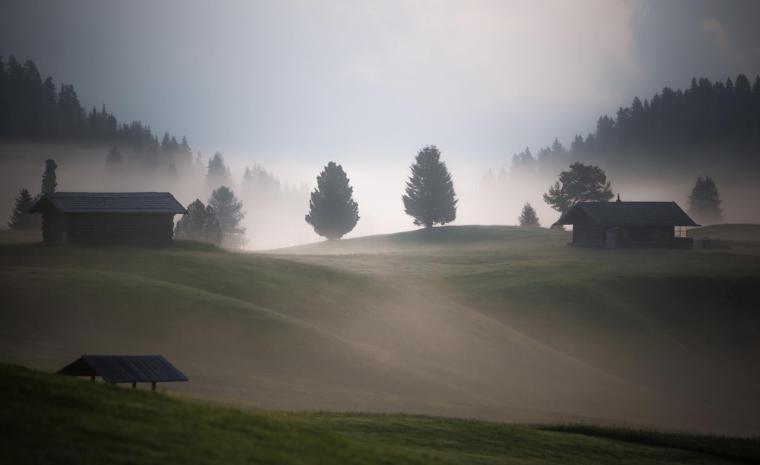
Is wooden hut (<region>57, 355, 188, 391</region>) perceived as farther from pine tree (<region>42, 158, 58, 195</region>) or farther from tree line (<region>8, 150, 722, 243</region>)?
pine tree (<region>42, 158, 58, 195</region>)

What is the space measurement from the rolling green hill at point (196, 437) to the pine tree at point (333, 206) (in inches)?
3909

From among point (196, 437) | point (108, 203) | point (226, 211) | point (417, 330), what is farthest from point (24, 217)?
point (196, 437)

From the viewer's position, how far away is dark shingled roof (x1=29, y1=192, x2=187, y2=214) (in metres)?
64.9

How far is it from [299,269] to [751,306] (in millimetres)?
37278

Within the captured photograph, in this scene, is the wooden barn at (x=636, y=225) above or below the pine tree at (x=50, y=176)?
below

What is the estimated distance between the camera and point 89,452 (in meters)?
13.1

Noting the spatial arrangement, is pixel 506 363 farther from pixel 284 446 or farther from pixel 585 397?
pixel 284 446

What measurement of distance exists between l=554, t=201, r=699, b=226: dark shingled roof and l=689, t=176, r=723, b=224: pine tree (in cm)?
7410

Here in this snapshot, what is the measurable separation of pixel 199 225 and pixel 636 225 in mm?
63943

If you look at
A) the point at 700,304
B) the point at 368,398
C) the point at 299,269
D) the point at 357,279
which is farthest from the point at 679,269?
the point at 368,398

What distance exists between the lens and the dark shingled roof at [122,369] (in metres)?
21.8

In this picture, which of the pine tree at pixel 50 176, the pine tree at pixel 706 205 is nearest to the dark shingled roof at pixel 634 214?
the pine tree at pixel 706 205

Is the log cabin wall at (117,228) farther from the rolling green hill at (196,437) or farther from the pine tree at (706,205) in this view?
the pine tree at (706,205)

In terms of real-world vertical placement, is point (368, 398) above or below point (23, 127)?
below
